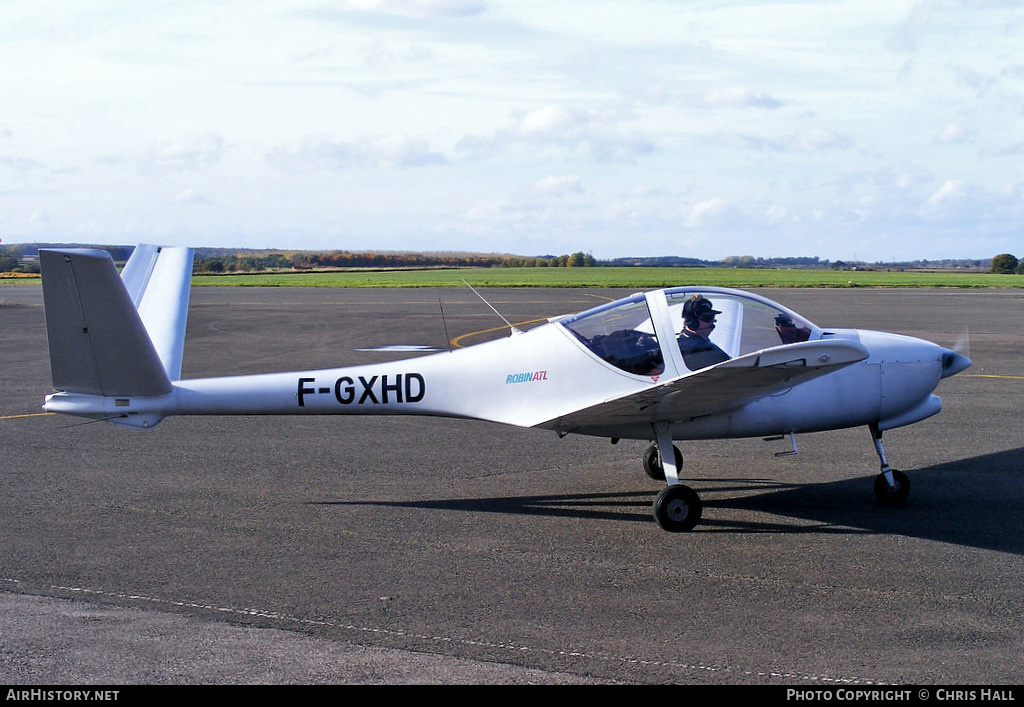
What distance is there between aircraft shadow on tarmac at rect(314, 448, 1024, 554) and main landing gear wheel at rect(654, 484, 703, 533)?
216 millimetres

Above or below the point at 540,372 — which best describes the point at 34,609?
below

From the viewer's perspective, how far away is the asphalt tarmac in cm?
514

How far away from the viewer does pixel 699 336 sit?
26.7 ft

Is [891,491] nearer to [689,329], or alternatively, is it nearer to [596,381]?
[689,329]

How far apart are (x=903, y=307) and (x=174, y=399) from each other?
33575mm

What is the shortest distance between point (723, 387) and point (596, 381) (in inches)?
49.8

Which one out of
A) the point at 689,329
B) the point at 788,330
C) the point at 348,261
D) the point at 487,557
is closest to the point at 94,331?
the point at 487,557

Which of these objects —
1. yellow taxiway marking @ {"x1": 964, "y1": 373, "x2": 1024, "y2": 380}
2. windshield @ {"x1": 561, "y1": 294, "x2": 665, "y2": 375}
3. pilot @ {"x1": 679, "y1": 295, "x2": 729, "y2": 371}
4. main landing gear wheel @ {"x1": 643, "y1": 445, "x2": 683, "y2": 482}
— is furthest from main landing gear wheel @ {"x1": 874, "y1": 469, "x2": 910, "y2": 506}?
yellow taxiway marking @ {"x1": 964, "y1": 373, "x2": 1024, "y2": 380}

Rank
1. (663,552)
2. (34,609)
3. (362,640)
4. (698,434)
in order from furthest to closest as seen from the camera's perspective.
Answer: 1. (698,434)
2. (663,552)
3. (34,609)
4. (362,640)

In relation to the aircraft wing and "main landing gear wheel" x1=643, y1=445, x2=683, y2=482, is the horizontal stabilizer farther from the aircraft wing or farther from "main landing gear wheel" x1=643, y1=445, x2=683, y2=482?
"main landing gear wheel" x1=643, y1=445, x2=683, y2=482

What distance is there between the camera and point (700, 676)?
491 centimetres
